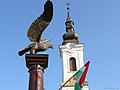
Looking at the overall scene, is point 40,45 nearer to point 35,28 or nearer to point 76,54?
point 35,28

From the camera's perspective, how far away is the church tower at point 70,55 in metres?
32.5

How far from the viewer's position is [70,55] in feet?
114

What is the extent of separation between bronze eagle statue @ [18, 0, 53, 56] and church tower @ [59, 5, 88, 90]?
24095 mm

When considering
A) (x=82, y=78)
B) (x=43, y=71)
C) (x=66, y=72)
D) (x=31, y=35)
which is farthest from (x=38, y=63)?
(x=66, y=72)

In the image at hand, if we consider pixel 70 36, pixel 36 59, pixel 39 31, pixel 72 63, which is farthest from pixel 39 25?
pixel 70 36

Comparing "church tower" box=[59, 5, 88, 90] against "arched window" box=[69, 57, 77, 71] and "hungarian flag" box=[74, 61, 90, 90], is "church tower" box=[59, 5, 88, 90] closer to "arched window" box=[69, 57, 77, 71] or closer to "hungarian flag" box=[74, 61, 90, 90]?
"arched window" box=[69, 57, 77, 71]

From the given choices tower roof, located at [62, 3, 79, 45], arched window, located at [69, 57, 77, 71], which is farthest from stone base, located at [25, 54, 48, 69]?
tower roof, located at [62, 3, 79, 45]

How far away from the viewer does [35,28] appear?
770cm

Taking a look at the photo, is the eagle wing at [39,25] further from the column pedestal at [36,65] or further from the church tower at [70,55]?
the church tower at [70,55]

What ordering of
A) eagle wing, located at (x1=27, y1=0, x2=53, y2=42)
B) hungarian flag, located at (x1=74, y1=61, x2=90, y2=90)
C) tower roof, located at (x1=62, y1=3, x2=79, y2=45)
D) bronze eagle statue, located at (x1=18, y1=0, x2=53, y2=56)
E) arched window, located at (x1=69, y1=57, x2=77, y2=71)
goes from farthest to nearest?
tower roof, located at (x1=62, y1=3, x2=79, y2=45), arched window, located at (x1=69, y1=57, x2=77, y2=71), hungarian flag, located at (x1=74, y1=61, x2=90, y2=90), eagle wing, located at (x1=27, y1=0, x2=53, y2=42), bronze eagle statue, located at (x1=18, y1=0, x2=53, y2=56)

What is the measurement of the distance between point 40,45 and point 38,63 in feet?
2.05

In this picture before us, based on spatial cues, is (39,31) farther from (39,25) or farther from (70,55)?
(70,55)

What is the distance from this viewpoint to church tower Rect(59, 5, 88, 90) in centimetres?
3253

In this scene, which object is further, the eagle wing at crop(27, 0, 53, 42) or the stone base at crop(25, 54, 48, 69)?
the eagle wing at crop(27, 0, 53, 42)
